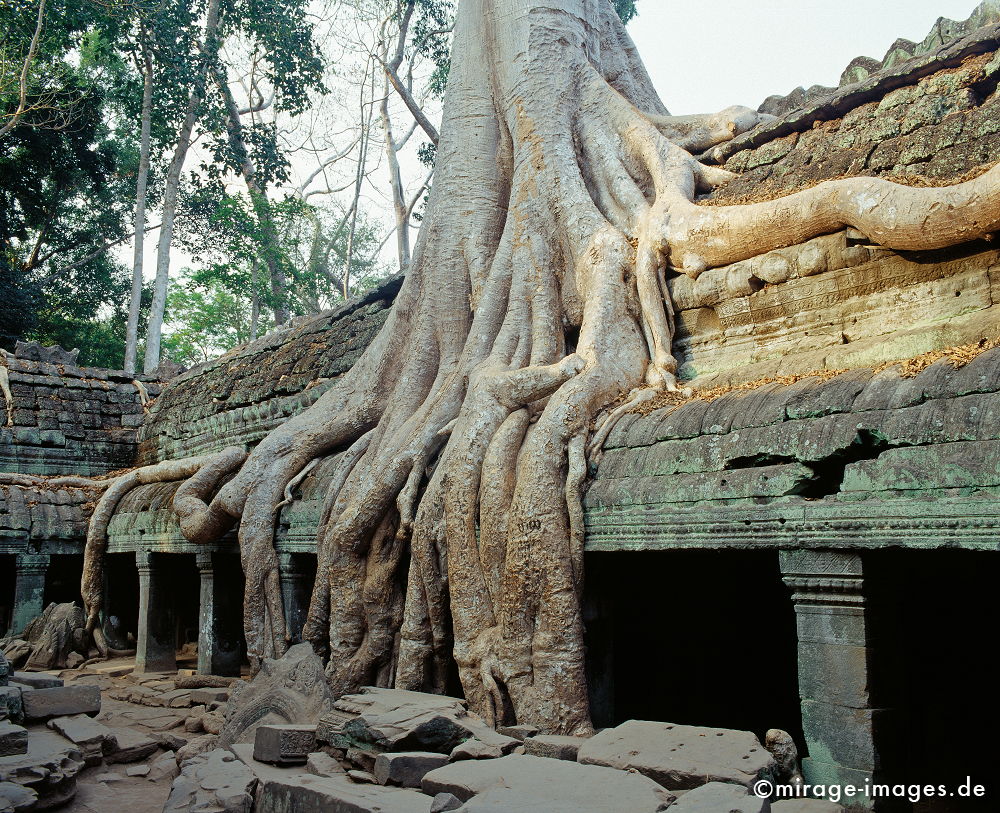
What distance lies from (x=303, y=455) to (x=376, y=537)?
62.8 inches

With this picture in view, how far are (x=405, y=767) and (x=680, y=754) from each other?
3.78 ft

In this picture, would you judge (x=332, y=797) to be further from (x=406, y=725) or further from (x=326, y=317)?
(x=326, y=317)

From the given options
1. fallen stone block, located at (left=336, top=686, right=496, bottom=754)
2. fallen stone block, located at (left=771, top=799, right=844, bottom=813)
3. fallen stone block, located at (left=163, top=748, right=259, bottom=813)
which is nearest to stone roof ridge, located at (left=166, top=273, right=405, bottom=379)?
fallen stone block, located at (left=336, top=686, right=496, bottom=754)

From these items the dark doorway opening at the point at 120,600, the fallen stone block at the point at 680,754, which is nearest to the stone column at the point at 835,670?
the fallen stone block at the point at 680,754

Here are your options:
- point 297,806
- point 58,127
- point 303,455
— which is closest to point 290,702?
point 297,806

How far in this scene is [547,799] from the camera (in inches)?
110

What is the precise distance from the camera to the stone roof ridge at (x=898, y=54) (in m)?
5.59

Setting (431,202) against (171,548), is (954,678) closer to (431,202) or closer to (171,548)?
(431,202)

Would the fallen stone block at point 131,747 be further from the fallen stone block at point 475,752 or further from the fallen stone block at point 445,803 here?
the fallen stone block at point 445,803

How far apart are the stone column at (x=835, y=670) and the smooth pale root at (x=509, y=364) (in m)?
1.14

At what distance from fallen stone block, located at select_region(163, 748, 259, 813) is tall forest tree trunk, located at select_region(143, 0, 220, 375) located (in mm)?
14016

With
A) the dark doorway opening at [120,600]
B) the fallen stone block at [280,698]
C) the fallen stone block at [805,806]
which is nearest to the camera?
the fallen stone block at [805,806]

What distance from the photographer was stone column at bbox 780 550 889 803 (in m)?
3.33

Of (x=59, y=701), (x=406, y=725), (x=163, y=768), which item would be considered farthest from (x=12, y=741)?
(x=406, y=725)
